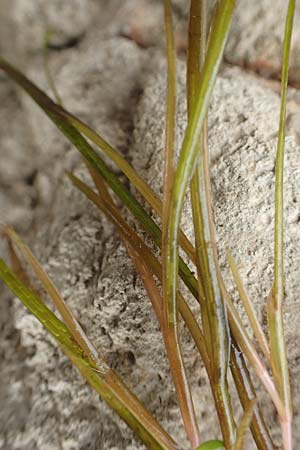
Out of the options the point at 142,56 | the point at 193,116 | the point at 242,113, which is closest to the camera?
the point at 193,116

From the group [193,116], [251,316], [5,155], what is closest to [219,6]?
[193,116]

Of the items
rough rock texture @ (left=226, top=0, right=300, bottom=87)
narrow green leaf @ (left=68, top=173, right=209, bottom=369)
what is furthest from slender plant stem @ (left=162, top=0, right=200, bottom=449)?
rough rock texture @ (left=226, top=0, right=300, bottom=87)

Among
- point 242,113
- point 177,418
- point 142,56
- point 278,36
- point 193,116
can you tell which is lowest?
point 177,418

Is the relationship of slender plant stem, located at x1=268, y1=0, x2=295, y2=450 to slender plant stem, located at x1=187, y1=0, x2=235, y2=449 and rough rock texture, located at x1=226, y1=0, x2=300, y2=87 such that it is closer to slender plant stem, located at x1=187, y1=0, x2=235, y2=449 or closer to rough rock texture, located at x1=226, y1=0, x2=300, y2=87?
slender plant stem, located at x1=187, y1=0, x2=235, y2=449

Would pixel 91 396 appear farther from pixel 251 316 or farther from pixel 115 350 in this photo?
pixel 251 316

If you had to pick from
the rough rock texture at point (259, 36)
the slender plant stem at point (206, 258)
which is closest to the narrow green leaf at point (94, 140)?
the slender plant stem at point (206, 258)

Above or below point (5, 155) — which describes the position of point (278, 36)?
below

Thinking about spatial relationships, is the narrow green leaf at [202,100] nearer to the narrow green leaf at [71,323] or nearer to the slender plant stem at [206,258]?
the slender plant stem at [206,258]

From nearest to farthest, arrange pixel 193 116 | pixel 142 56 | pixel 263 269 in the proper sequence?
pixel 193 116, pixel 263 269, pixel 142 56
